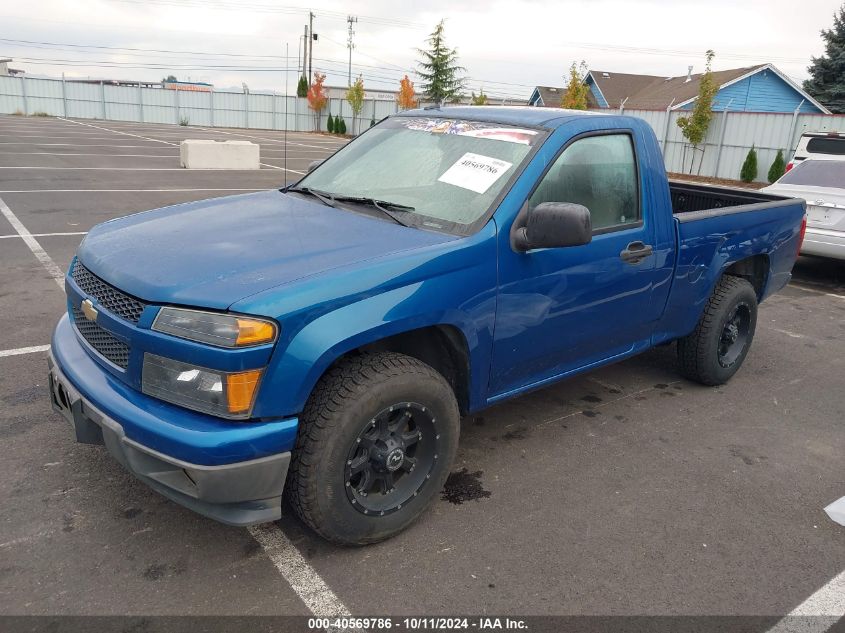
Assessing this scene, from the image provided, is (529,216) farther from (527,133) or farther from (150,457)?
(150,457)

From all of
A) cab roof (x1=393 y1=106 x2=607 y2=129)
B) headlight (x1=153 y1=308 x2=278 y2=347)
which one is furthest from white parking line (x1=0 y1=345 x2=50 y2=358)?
cab roof (x1=393 y1=106 x2=607 y2=129)

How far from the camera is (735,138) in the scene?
74.6ft

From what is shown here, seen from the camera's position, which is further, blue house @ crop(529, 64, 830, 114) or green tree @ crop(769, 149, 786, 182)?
blue house @ crop(529, 64, 830, 114)

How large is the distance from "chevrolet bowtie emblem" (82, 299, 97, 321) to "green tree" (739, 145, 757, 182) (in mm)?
22295

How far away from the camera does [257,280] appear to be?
2576mm

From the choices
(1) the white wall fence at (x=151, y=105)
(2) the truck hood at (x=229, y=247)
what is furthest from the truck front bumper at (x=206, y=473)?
(1) the white wall fence at (x=151, y=105)

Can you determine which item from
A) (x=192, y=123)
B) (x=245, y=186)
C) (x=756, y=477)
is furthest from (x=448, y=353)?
(x=192, y=123)

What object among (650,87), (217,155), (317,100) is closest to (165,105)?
(317,100)

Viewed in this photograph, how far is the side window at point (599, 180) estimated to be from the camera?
3.45m

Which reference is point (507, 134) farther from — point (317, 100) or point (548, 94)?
point (548, 94)

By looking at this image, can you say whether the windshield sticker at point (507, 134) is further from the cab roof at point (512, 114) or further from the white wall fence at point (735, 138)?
the white wall fence at point (735, 138)

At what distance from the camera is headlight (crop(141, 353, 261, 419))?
7.95ft

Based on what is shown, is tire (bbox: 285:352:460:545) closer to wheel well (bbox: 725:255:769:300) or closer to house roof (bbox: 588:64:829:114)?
wheel well (bbox: 725:255:769:300)

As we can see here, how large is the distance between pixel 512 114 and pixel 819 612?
270 cm
